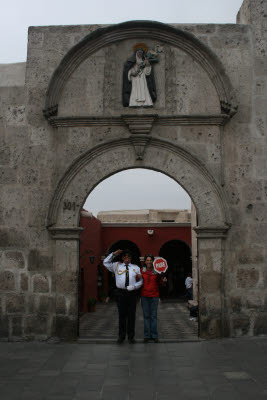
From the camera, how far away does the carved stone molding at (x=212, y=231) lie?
555 cm

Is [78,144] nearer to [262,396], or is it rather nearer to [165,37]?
[165,37]

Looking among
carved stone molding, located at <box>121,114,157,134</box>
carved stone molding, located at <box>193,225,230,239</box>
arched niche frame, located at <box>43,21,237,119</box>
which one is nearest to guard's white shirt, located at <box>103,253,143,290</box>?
carved stone molding, located at <box>193,225,230,239</box>

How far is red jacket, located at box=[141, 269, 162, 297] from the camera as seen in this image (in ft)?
18.1

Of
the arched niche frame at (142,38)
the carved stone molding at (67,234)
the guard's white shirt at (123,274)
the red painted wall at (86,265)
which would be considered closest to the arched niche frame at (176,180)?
the carved stone molding at (67,234)

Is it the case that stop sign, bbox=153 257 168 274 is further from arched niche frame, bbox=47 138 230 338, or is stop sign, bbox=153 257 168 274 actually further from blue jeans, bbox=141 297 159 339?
arched niche frame, bbox=47 138 230 338

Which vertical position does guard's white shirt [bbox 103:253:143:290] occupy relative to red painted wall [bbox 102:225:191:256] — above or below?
below

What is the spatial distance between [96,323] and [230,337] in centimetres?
399

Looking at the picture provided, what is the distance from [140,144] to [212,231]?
1610 mm

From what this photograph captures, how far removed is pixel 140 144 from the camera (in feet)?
19.0

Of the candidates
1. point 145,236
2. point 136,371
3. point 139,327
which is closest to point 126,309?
point 136,371

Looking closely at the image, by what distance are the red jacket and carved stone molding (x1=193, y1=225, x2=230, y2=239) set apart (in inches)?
32.9

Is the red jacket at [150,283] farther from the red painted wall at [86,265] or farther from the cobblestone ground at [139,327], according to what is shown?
the red painted wall at [86,265]

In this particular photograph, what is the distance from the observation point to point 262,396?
3303 millimetres

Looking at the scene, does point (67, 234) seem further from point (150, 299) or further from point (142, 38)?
point (142, 38)
